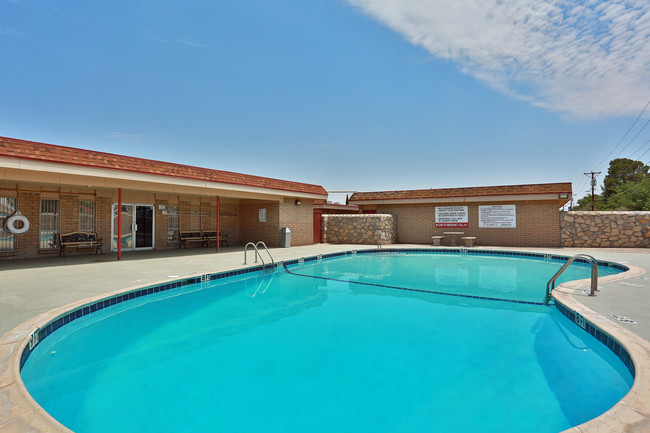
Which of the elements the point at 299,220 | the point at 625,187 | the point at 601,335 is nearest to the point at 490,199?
the point at 299,220

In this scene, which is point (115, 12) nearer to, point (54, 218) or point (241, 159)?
point (54, 218)

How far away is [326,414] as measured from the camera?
263cm

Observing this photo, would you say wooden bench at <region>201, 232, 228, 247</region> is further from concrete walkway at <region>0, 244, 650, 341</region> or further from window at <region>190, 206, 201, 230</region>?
concrete walkway at <region>0, 244, 650, 341</region>

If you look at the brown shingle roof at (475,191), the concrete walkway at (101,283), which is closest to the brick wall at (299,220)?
the brown shingle roof at (475,191)

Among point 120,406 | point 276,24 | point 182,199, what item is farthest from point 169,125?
point 120,406

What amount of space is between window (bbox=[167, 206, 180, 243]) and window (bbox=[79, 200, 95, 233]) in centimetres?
261

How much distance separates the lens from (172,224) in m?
13.4

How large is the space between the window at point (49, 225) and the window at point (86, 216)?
2.10 ft

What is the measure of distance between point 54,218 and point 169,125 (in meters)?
8.56

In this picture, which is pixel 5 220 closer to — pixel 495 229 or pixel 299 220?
pixel 299 220

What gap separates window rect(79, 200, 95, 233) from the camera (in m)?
11.0

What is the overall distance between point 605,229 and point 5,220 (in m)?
21.7

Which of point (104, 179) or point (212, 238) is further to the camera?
point (212, 238)

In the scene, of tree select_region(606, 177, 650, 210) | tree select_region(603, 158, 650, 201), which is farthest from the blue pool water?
tree select_region(603, 158, 650, 201)
